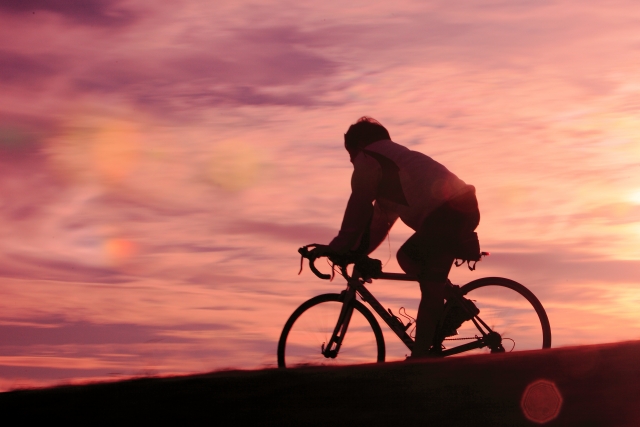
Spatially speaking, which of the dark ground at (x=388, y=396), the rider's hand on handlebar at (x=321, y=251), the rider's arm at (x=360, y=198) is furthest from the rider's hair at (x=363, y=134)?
the dark ground at (x=388, y=396)

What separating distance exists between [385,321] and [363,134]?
1.78 meters

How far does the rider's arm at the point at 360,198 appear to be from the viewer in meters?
7.92

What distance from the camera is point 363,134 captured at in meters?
8.16

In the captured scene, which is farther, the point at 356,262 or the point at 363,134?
the point at 356,262

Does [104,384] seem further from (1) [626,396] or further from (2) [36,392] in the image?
(1) [626,396]

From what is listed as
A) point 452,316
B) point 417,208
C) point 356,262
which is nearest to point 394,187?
point 417,208

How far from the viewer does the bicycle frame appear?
832 centimetres

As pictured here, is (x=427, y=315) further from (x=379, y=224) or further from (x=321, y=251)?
(x=321, y=251)

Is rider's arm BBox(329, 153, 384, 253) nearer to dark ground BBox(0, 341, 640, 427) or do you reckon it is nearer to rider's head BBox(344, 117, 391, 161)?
rider's head BBox(344, 117, 391, 161)

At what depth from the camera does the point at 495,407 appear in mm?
5766

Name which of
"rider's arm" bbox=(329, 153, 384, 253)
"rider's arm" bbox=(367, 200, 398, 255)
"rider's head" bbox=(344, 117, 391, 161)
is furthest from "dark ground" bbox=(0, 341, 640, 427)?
"rider's head" bbox=(344, 117, 391, 161)

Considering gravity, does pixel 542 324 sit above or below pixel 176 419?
above

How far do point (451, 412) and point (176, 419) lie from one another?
1815mm

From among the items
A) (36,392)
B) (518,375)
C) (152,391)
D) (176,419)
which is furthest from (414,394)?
(36,392)
